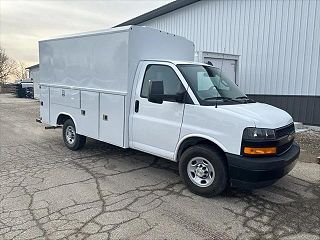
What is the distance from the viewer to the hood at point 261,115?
4375 millimetres

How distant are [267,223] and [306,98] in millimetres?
8154

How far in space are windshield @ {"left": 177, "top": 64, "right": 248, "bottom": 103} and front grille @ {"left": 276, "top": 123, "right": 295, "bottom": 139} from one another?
2.87ft

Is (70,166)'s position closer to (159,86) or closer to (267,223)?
(159,86)

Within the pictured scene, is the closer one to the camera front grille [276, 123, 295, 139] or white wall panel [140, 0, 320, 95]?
front grille [276, 123, 295, 139]

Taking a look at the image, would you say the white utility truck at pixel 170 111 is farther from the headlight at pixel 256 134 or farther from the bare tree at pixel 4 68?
→ the bare tree at pixel 4 68

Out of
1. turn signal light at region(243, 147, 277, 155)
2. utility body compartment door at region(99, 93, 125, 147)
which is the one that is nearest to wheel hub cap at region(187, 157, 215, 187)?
turn signal light at region(243, 147, 277, 155)

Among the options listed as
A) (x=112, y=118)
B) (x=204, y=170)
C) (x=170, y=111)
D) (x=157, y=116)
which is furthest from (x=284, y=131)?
(x=112, y=118)

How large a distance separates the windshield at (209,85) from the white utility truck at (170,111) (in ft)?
0.07

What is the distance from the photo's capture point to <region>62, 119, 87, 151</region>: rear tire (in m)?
7.54

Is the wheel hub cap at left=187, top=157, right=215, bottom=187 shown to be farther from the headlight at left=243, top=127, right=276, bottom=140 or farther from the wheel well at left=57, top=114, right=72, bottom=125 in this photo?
the wheel well at left=57, top=114, right=72, bottom=125

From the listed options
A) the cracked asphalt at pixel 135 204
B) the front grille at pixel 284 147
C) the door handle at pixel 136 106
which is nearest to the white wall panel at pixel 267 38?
the cracked asphalt at pixel 135 204

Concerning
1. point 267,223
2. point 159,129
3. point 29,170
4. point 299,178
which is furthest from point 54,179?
point 299,178

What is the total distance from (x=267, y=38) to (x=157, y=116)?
27.2 feet

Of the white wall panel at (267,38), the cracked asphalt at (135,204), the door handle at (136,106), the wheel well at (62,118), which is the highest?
the white wall panel at (267,38)
